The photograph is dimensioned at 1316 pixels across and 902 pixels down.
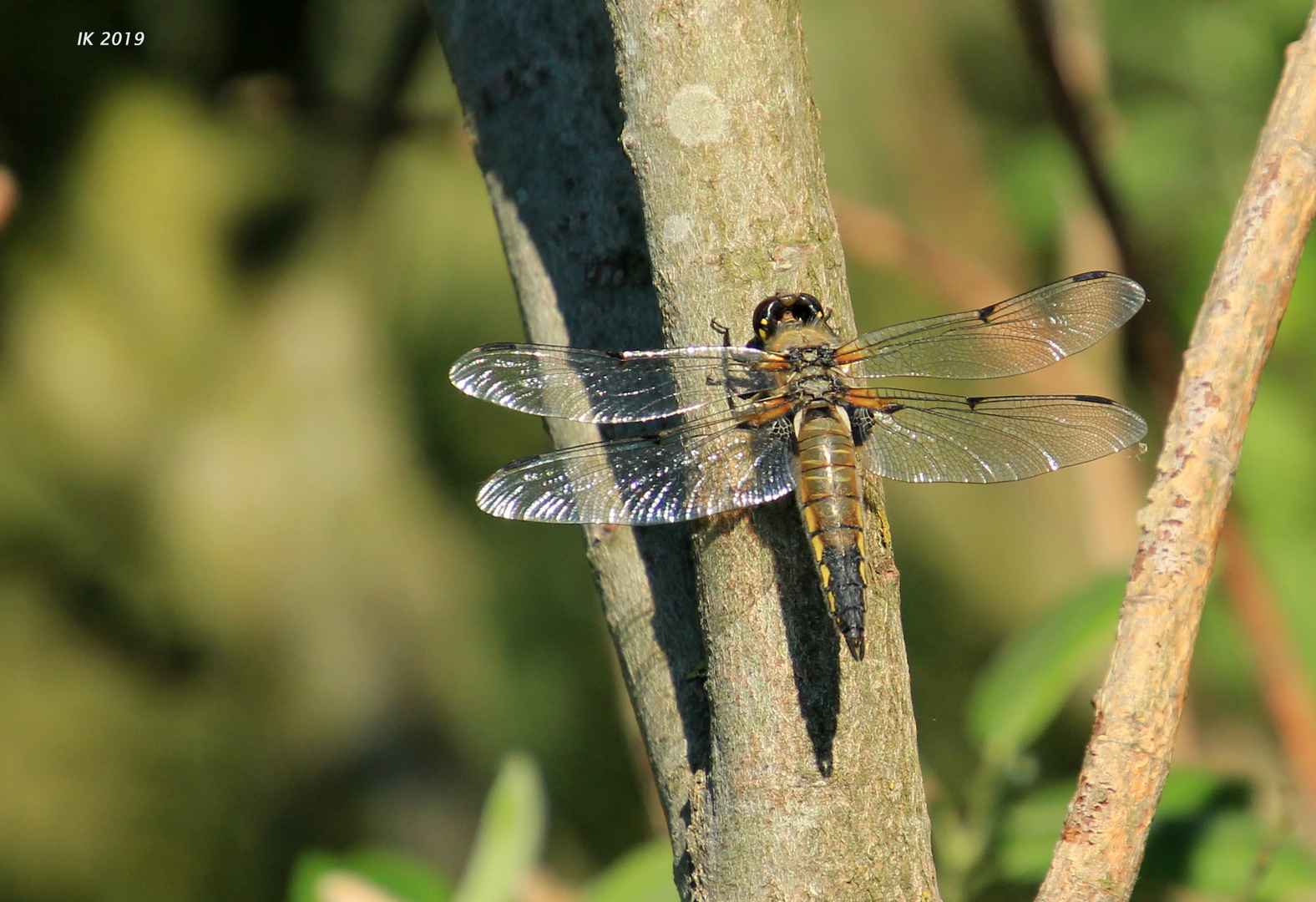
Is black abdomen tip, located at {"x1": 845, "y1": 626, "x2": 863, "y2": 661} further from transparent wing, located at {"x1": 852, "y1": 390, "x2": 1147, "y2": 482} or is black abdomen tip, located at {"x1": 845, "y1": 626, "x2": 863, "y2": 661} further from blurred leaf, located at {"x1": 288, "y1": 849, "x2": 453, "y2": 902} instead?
blurred leaf, located at {"x1": 288, "y1": 849, "x2": 453, "y2": 902}

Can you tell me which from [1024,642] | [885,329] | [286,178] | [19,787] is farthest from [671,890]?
[286,178]

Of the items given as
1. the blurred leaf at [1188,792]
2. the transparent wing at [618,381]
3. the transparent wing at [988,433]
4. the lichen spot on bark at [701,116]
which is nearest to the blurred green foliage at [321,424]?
the blurred leaf at [1188,792]

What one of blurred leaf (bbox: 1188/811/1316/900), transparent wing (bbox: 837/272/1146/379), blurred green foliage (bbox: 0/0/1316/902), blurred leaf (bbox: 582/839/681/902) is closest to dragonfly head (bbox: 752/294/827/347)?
transparent wing (bbox: 837/272/1146/379)

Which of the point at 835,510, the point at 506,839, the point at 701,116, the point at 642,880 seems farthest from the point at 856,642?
the point at 642,880

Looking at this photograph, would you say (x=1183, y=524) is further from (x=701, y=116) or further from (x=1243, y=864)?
(x=1243, y=864)

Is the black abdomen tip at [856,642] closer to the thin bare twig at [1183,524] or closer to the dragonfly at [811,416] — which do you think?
the dragonfly at [811,416]

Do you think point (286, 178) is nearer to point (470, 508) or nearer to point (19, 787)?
point (470, 508)
